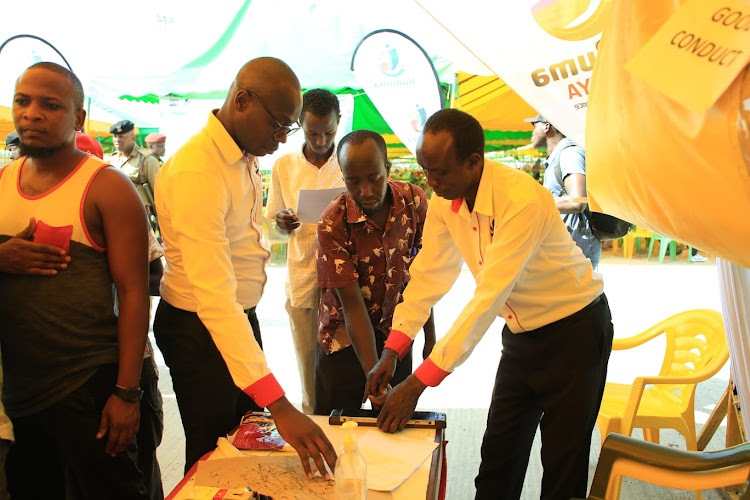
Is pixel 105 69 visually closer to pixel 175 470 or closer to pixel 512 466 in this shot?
pixel 175 470

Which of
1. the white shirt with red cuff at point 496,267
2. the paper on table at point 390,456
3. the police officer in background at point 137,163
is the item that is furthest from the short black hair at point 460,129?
the police officer in background at point 137,163

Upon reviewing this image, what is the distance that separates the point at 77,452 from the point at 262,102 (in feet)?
3.45

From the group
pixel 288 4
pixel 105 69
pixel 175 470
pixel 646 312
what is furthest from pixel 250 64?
pixel 646 312

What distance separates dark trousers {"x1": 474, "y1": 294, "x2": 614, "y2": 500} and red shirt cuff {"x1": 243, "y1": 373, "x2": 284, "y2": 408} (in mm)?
865

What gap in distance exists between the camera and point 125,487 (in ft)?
5.21

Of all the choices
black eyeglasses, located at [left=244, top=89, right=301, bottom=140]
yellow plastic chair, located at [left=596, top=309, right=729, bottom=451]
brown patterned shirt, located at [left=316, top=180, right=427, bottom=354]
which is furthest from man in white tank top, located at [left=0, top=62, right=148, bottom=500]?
yellow plastic chair, located at [left=596, top=309, right=729, bottom=451]

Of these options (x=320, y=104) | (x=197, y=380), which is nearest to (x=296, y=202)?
(x=320, y=104)

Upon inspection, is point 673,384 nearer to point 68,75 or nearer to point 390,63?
point 68,75

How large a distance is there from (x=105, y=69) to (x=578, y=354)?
16.9 feet

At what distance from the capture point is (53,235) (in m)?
1.51

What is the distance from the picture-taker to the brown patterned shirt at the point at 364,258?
2.05 metres

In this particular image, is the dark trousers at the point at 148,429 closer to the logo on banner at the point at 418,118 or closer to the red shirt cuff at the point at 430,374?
the red shirt cuff at the point at 430,374

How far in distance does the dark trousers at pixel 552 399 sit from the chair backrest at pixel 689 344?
3.10ft

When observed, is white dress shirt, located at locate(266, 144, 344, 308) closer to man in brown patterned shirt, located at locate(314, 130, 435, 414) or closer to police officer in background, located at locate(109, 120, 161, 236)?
man in brown patterned shirt, located at locate(314, 130, 435, 414)
